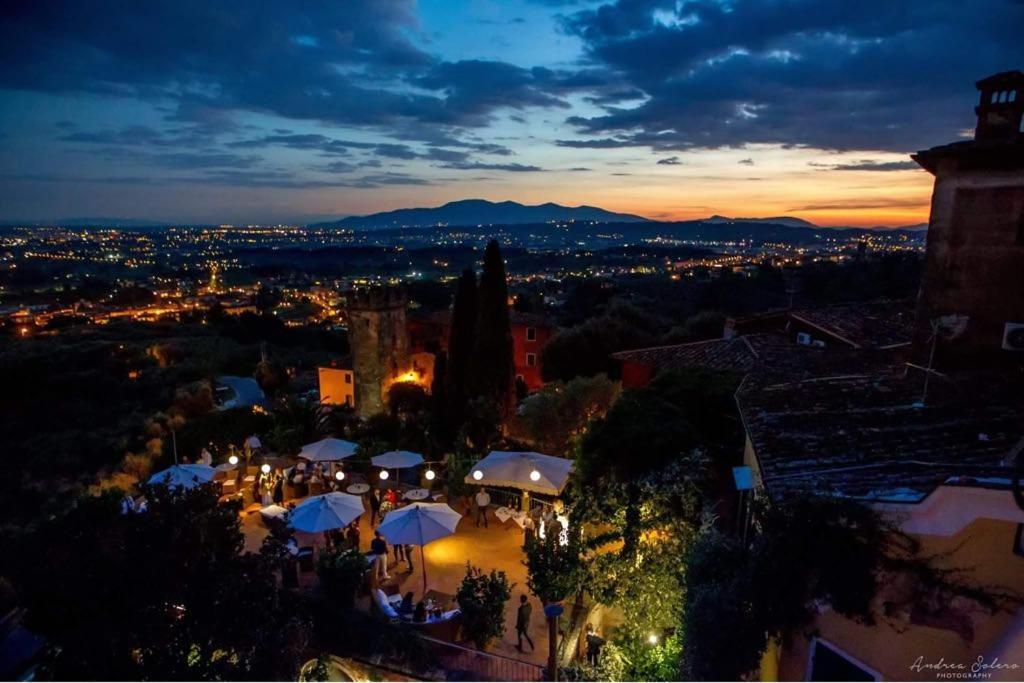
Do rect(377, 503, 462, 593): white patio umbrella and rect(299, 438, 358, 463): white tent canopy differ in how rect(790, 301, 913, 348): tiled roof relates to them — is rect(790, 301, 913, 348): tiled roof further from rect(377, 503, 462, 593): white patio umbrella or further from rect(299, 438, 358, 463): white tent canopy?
rect(299, 438, 358, 463): white tent canopy

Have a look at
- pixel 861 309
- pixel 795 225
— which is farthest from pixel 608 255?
pixel 861 309

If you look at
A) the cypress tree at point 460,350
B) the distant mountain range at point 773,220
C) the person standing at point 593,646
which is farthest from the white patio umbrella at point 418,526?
the distant mountain range at point 773,220

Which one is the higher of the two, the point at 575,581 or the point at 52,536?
the point at 52,536

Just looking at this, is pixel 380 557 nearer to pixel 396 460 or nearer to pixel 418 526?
pixel 418 526

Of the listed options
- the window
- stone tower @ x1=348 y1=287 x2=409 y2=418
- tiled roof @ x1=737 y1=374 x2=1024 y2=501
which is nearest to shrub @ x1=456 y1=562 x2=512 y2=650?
tiled roof @ x1=737 y1=374 x2=1024 y2=501

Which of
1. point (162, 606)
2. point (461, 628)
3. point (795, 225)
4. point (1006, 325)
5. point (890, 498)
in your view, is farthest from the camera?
point (795, 225)

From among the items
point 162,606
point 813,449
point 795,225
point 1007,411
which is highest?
point 795,225

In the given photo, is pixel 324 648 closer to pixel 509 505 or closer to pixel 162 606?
pixel 162 606

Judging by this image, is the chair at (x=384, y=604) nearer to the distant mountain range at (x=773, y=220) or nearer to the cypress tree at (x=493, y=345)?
the cypress tree at (x=493, y=345)
